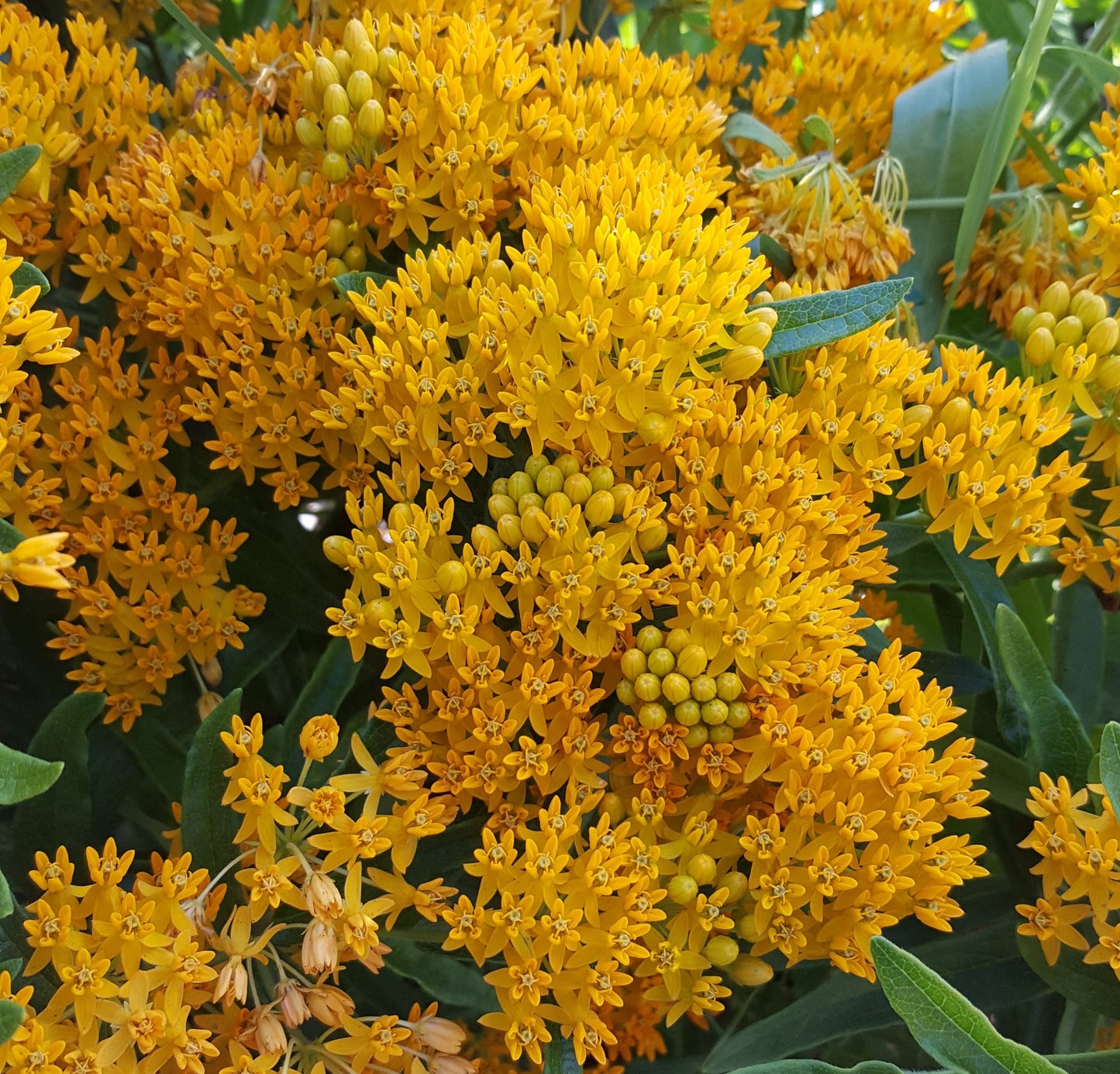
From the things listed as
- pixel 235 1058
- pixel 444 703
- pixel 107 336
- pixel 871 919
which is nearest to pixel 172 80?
pixel 107 336

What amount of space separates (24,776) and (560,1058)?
0.47 metres

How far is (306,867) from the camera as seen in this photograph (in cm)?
83

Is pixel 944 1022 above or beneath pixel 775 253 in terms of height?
beneath

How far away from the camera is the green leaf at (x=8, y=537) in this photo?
2.71 feet

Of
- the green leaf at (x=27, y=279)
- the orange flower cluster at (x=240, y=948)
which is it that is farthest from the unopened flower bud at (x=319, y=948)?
the green leaf at (x=27, y=279)

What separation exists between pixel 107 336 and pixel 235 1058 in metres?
0.63

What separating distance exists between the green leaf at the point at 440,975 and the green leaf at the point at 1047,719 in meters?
0.55

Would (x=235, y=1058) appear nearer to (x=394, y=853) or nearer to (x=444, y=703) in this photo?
(x=394, y=853)

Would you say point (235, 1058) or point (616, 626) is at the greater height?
point (616, 626)

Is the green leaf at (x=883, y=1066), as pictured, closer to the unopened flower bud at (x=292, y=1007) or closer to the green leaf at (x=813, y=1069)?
the green leaf at (x=813, y=1069)

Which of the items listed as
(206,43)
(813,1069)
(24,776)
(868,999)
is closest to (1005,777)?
(868,999)

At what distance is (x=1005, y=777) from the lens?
40.6 inches

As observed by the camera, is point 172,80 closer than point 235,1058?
No

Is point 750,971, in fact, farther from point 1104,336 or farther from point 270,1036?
point 1104,336
